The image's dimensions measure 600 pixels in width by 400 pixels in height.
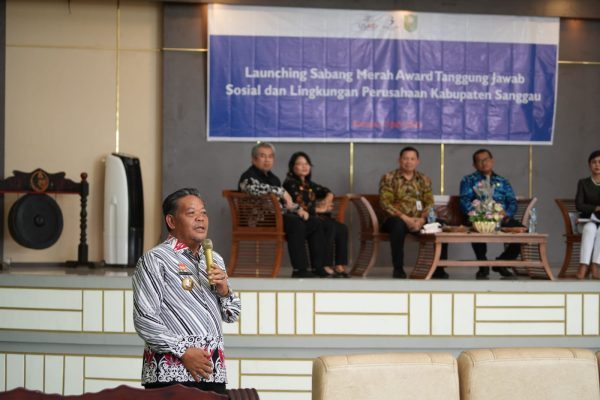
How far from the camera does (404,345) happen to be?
5930 millimetres

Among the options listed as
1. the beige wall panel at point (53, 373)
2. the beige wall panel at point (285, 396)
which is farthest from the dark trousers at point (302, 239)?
the beige wall panel at point (53, 373)

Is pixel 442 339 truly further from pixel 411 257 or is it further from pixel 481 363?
pixel 481 363

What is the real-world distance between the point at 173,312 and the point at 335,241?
3753 millimetres

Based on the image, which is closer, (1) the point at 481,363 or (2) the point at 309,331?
(1) the point at 481,363

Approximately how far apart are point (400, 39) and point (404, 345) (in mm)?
3110

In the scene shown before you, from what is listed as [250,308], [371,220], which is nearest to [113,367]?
[250,308]

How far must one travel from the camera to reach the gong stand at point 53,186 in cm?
727

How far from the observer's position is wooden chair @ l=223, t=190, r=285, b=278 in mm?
6176

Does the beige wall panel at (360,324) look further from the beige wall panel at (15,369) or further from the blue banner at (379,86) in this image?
the blue banner at (379,86)

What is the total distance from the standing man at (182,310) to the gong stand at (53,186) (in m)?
4.56

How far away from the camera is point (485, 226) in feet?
20.7

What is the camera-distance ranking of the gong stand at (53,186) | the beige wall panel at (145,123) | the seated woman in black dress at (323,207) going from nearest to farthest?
the seated woman in black dress at (323,207), the gong stand at (53,186), the beige wall panel at (145,123)

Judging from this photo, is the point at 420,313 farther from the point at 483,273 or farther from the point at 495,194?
the point at 495,194

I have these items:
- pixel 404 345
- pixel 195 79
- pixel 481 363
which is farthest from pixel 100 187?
pixel 481 363
